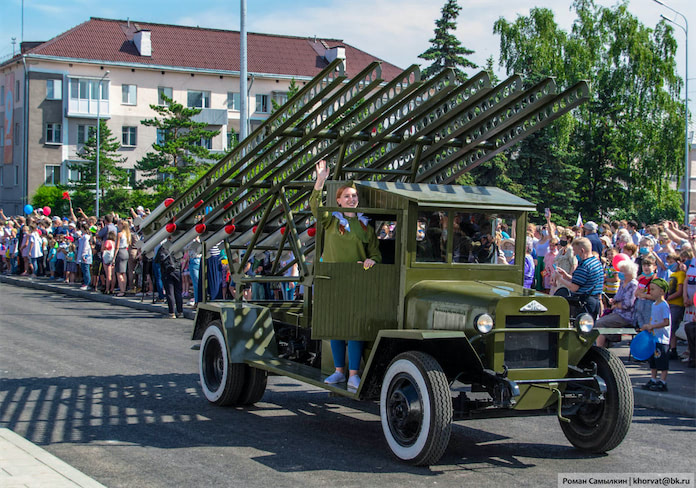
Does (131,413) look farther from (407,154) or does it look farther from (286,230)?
(407,154)

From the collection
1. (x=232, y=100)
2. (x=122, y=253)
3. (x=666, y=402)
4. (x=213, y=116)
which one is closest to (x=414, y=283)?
(x=666, y=402)

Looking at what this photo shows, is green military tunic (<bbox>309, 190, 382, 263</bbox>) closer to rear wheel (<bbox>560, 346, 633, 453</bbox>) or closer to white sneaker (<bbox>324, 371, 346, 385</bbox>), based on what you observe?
white sneaker (<bbox>324, 371, 346, 385</bbox>)

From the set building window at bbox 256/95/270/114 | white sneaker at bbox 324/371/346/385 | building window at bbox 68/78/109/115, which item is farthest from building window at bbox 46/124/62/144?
white sneaker at bbox 324/371/346/385

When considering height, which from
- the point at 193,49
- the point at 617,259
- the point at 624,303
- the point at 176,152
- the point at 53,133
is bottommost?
the point at 624,303

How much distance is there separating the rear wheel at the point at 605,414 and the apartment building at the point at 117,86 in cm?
5252

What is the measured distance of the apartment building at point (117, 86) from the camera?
58656mm

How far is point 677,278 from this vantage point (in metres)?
12.3

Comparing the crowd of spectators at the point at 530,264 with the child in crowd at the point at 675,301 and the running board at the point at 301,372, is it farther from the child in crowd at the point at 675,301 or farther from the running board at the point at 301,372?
the running board at the point at 301,372

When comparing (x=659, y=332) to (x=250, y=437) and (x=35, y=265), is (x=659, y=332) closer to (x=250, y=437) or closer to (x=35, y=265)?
(x=250, y=437)

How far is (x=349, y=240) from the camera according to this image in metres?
7.63

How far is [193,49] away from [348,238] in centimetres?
5814

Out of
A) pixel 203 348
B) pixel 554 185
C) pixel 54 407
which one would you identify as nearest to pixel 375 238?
pixel 203 348

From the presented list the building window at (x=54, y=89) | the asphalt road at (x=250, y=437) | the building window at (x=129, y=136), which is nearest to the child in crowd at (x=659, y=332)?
the asphalt road at (x=250, y=437)

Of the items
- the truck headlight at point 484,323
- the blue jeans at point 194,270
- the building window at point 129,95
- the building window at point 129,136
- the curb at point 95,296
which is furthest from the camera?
the building window at point 129,136
